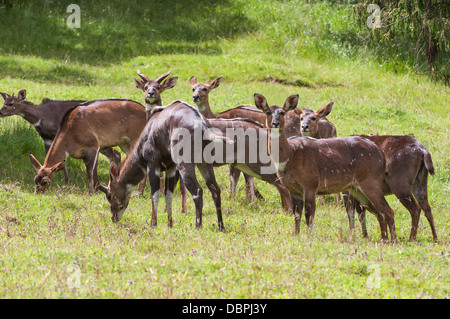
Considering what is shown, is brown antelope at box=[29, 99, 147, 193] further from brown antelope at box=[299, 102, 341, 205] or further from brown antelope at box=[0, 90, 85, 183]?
brown antelope at box=[299, 102, 341, 205]

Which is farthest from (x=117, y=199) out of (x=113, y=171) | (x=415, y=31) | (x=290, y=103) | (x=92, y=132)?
(x=415, y=31)

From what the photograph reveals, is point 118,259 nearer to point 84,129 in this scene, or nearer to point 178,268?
point 178,268

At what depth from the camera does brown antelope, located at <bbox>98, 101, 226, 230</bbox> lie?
10391mm

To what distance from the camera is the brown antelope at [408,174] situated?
10.3m

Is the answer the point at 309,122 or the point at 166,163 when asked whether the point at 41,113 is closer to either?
the point at 166,163

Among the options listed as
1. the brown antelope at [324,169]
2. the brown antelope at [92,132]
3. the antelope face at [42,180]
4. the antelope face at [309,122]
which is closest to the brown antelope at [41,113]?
the brown antelope at [92,132]

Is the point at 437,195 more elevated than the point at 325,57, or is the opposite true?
the point at 325,57

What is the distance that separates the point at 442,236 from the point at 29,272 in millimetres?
6106

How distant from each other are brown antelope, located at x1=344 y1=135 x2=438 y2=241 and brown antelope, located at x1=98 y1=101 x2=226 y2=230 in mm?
2300

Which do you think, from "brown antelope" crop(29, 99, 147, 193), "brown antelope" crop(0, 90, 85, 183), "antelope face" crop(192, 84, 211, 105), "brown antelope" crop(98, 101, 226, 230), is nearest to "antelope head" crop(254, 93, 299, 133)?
"brown antelope" crop(98, 101, 226, 230)

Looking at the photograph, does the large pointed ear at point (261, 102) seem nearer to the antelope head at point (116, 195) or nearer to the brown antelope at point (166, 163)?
the brown antelope at point (166, 163)

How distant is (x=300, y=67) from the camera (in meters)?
22.6

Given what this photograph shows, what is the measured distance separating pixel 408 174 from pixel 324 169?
4.46ft
